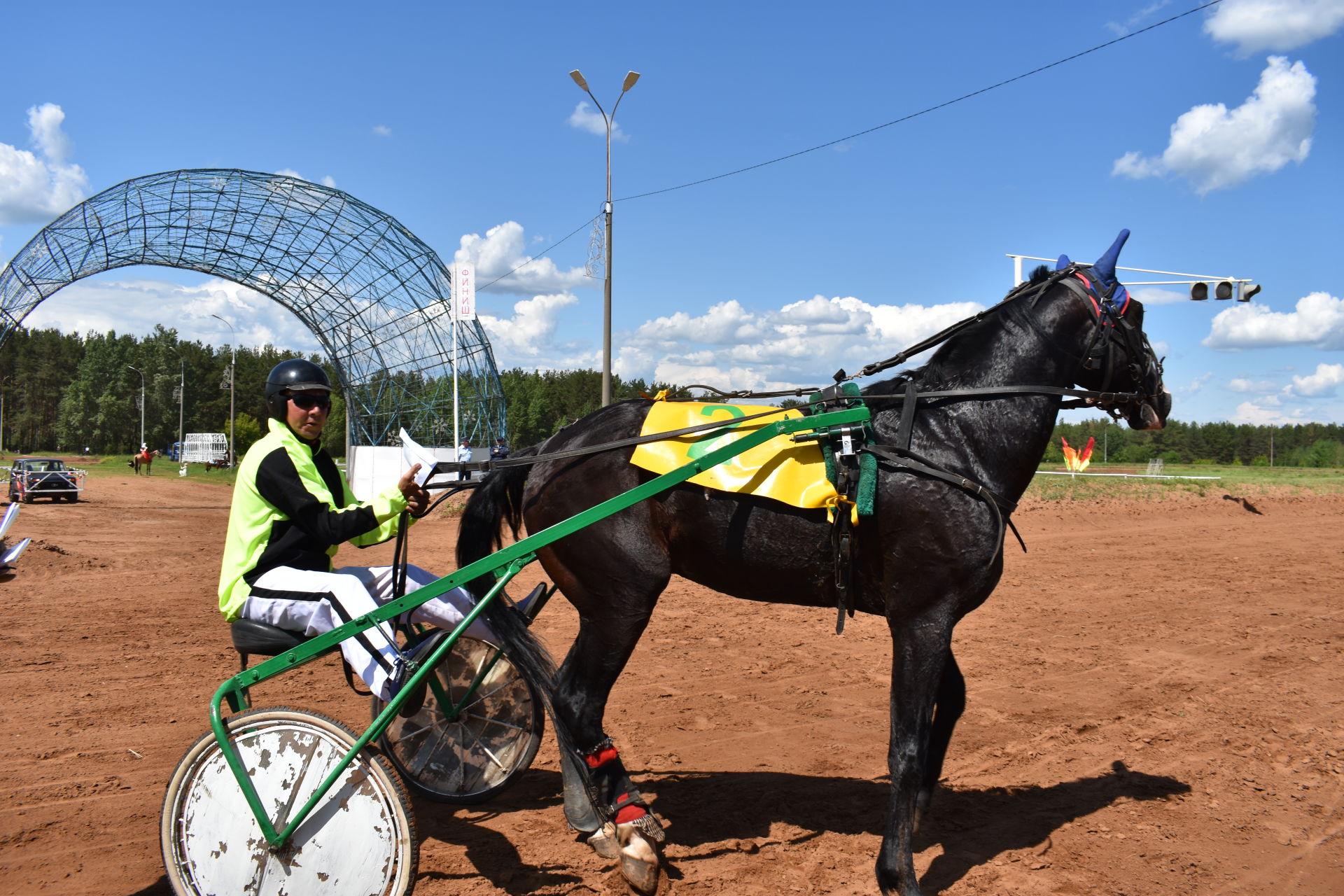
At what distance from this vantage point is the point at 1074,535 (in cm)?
1597

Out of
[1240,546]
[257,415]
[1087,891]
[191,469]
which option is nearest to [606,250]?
[1240,546]

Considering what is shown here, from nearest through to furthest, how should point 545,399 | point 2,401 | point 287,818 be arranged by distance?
point 287,818
point 545,399
point 2,401

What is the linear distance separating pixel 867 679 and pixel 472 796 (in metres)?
3.51

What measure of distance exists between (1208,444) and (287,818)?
10346 cm

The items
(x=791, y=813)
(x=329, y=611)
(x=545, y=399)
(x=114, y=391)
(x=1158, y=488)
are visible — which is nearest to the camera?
(x=329, y=611)

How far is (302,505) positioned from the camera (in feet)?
11.1

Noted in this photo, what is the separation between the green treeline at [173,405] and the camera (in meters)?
73.3

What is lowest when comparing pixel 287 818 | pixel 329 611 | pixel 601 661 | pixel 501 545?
pixel 287 818

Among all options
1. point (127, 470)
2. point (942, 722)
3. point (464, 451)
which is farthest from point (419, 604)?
point (127, 470)

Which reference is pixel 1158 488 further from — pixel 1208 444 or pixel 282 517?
pixel 1208 444

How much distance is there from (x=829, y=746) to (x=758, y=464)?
2462 mm

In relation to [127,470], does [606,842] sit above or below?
above

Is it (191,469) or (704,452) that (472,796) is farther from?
(191,469)

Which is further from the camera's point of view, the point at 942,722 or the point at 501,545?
the point at 501,545
